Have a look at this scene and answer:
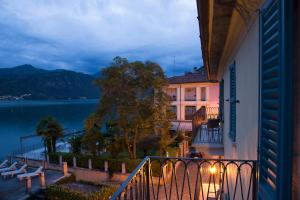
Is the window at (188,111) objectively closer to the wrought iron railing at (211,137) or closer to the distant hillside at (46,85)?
the wrought iron railing at (211,137)

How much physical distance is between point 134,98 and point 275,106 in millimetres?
13024

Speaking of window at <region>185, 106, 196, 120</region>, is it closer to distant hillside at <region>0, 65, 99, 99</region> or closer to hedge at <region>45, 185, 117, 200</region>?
hedge at <region>45, 185, 117, 200</region>

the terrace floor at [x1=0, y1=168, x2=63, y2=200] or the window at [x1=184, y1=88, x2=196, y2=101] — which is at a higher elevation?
the window at [x1=184, y1=88, x2=196, y2=101]

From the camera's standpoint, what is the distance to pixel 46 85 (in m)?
136

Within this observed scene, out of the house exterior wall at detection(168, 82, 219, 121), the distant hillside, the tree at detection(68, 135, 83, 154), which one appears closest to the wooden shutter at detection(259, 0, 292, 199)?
the tree at detection(68, 135, 83, 154)

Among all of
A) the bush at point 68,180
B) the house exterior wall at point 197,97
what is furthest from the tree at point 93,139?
the house exterior wall at point 197,97

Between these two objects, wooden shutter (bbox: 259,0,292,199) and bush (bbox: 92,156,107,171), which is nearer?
wooden shutter (bbox: 259,0,292,199)

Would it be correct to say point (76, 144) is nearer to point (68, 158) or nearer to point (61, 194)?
point (68, 158)

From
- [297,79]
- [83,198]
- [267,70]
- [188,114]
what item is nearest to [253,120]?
[267,70]

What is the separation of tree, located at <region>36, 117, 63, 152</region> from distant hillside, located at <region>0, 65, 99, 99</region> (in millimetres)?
108610

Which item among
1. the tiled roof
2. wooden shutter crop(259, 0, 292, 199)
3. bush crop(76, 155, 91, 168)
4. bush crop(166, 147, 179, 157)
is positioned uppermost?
the tiled roof

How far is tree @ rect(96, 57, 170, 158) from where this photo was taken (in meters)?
14.0

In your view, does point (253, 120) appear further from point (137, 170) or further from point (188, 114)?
point (188, 114)

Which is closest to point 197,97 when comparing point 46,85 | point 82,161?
point 82,161
